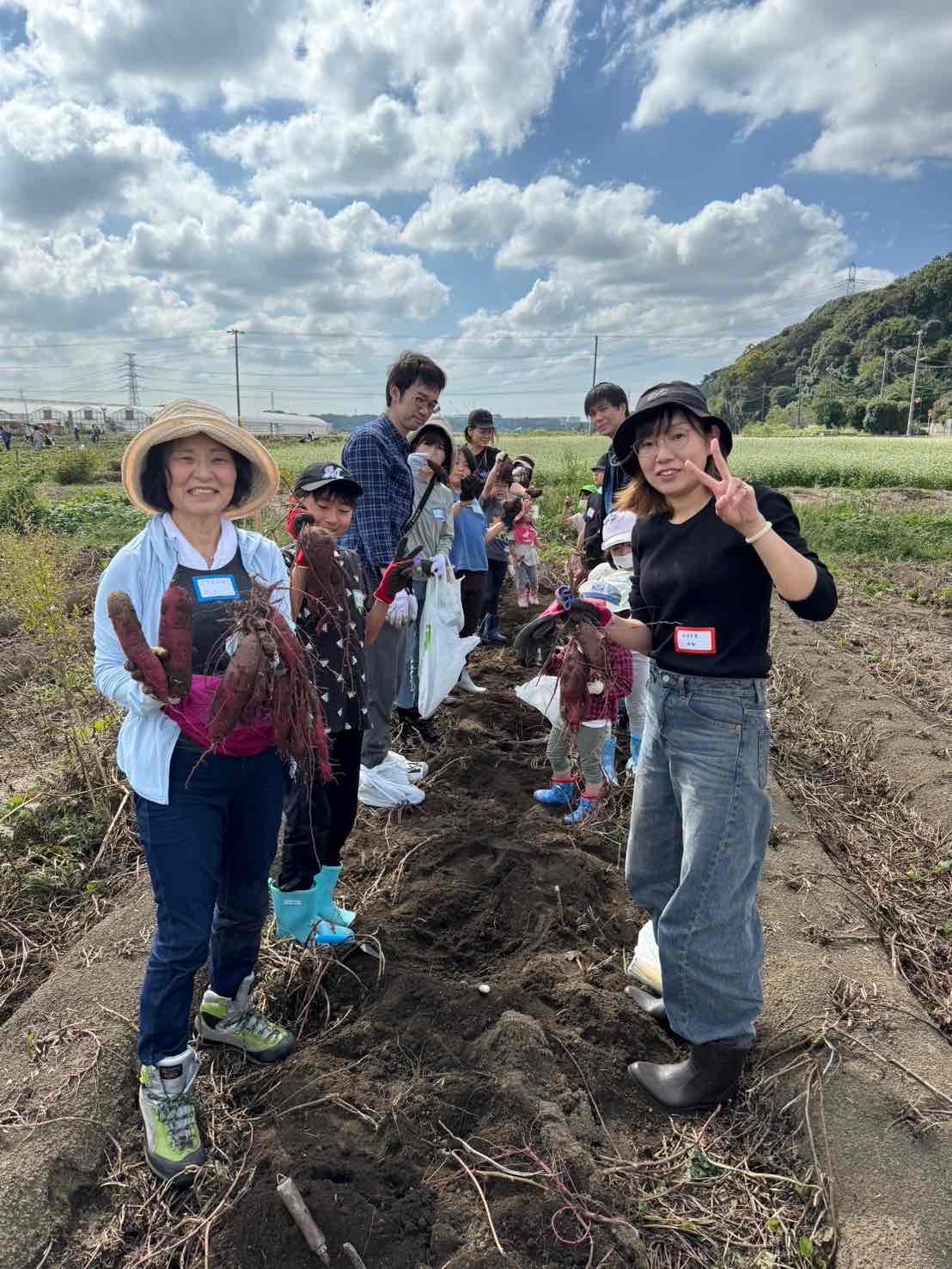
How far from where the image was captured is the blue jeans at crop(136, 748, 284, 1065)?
5.81ft

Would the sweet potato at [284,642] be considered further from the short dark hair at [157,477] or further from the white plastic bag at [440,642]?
the white plastic bag at [440,642]

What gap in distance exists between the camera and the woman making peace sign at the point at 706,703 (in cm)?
186

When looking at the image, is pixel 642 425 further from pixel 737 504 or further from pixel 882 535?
pixel 882 535

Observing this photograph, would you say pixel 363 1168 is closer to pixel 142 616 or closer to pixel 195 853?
pixel 195 853

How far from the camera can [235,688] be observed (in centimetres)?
163

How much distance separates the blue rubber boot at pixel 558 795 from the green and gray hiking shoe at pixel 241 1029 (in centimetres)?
184

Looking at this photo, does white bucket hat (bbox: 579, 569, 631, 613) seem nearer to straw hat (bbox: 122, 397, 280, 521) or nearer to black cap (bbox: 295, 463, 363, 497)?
black cap (bbox: 295, 463, 363, 497)

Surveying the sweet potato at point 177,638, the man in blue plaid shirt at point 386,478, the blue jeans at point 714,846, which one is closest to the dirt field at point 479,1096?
the blue jeans at point 714,846

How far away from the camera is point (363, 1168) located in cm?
176

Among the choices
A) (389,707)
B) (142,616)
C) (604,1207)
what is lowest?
(604,1207)

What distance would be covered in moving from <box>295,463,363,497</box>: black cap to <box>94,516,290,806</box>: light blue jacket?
829 millimetres

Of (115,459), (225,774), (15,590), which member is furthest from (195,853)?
(115,459)

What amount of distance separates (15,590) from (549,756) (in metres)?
2.94

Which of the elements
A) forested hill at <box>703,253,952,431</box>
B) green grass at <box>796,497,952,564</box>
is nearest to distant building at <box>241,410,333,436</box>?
forested hill at <box>703,253,952,431</box>
